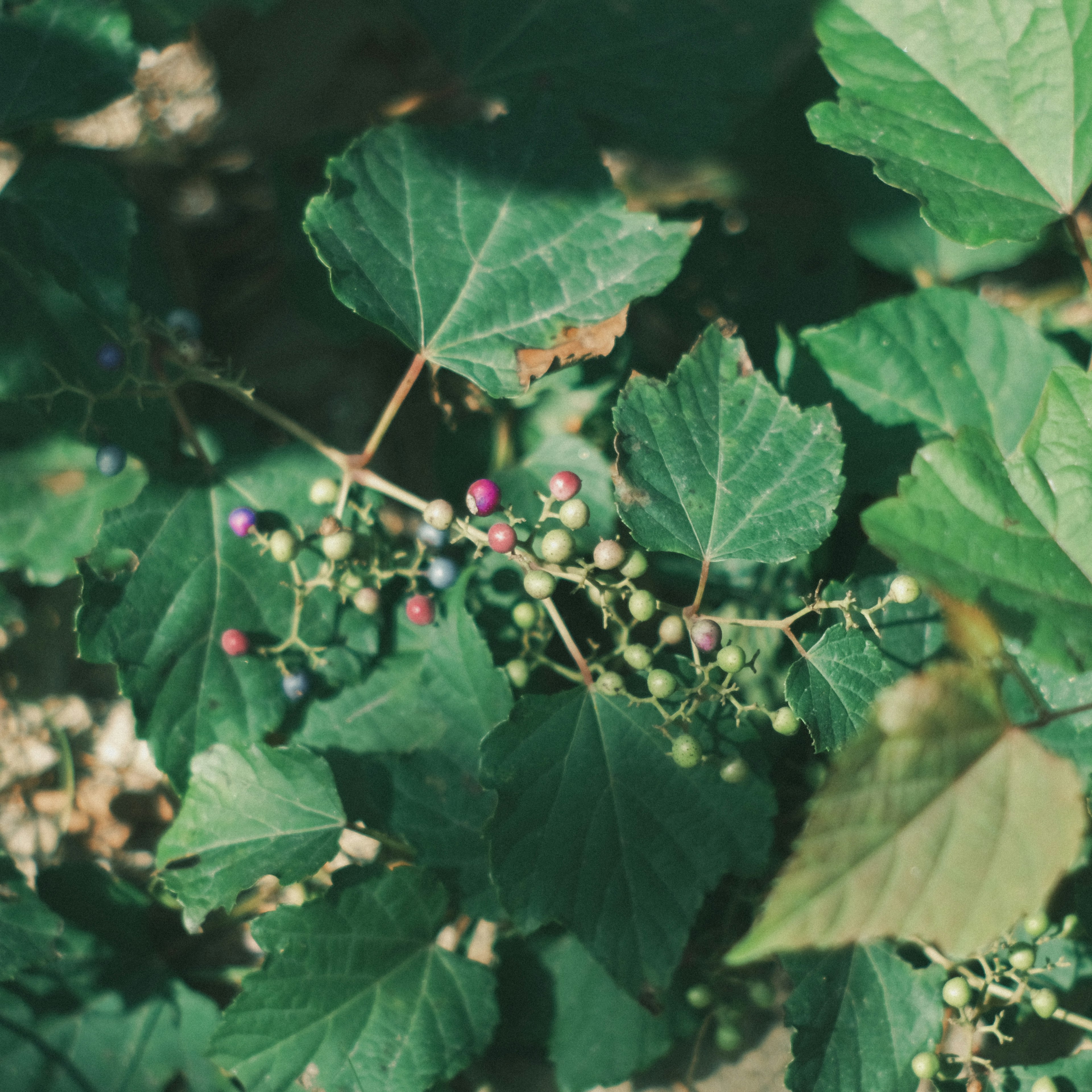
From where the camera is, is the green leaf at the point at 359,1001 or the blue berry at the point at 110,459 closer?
the green leaf at the point at 359,1001

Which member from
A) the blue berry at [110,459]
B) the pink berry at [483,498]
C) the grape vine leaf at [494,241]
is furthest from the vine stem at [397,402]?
the blue berry at [110,459]

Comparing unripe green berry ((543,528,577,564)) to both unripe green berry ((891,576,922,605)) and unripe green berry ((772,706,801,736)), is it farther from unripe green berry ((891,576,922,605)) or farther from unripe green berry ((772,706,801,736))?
unripe green berry ((891,576,922,605))

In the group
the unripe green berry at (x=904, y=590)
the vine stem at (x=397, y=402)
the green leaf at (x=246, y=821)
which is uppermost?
the vine stem at (x=397, y=402)

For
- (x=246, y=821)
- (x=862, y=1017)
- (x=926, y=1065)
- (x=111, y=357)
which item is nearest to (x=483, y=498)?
(x=246, y=821)

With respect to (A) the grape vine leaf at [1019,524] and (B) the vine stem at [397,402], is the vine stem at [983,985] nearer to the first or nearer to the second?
(A) the grape vine leaf at [1019,524]

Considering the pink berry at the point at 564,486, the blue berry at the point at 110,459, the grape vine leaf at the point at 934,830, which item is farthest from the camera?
the blue berry at the point at 110,459

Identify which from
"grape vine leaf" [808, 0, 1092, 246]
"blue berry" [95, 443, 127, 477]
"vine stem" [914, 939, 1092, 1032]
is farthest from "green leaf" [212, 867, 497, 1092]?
"grape vine leaf" [808, 0, 1092, 246]

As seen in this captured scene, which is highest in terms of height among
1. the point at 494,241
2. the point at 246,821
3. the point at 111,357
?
the point at 494,241

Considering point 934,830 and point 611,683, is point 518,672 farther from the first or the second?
point 934,830
